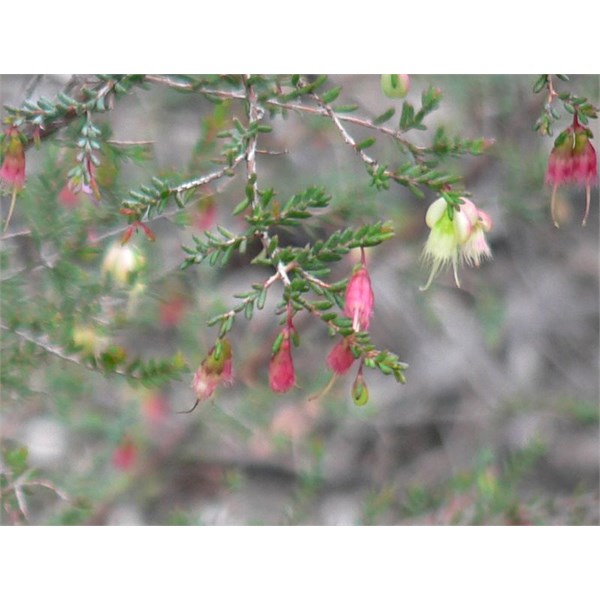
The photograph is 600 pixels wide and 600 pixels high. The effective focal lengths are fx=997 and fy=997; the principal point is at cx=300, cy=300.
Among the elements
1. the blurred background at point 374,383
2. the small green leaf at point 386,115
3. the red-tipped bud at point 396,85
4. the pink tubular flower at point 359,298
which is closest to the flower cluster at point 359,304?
the pink tubular flower at point 359,298

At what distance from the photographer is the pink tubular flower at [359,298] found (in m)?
0.65

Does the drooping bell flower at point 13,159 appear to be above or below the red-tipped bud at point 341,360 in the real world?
above

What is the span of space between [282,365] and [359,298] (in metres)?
0.08

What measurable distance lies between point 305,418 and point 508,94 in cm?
63

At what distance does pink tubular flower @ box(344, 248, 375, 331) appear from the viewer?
25.7 inches

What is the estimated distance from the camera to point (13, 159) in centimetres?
75

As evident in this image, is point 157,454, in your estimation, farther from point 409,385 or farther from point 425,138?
point 425,138

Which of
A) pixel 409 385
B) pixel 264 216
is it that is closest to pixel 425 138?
pixel 409 385

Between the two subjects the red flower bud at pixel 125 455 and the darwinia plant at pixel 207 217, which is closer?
the darwinia plant at pixel 207 217

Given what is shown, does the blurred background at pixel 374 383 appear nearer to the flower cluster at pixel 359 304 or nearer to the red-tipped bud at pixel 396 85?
the red-tipped bud at pixel 396 85

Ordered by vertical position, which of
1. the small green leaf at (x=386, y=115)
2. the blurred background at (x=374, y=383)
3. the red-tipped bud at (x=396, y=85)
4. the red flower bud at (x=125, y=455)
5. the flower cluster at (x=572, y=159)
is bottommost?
the red flower bud at (x=125, y=455)

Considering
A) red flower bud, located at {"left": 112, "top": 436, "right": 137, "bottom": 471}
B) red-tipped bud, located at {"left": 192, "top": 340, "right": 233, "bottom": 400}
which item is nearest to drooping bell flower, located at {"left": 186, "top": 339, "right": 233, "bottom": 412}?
red-tipped bud, located at {"left": 192, "top": 340, "right": 233, "bottom": 400}

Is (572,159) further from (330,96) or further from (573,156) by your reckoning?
(330,96)

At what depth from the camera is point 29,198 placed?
38.5 inches
